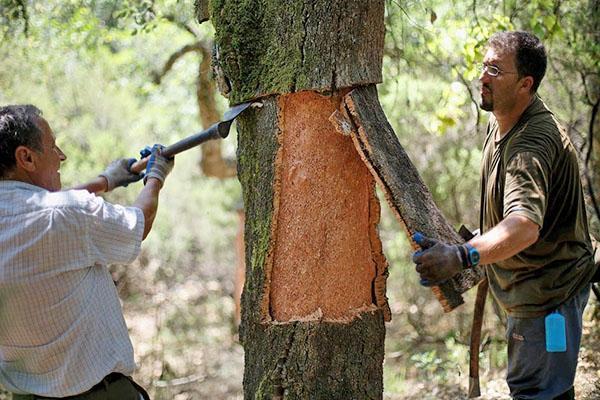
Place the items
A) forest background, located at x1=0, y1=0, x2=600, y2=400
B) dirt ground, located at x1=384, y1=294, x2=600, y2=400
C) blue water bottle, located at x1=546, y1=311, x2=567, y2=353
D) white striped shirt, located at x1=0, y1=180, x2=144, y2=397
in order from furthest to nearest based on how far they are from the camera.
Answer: forest background, located at x1=0, y1=0, x2=600, y2=400
dirt ground, located at x1=384, y1=294, x2=600, y2=400
blue water bottle, located at x1=546, y1=311, x2=567, y2=353
white striped shirt, located at x1=0, y1=180, x2=144, y2=397

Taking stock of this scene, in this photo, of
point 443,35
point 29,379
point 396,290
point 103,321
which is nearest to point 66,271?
point 103,321

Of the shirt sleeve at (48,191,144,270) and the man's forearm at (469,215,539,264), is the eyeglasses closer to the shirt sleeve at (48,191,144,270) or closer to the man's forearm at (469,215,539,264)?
the man's forearm at (469,215,539,264)

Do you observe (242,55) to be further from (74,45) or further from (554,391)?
(74,45)

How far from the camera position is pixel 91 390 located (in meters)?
2.70

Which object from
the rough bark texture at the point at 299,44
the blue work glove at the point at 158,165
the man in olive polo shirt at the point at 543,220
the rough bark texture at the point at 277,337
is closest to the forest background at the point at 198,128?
the man in olive polo shirt at the point at 543,220

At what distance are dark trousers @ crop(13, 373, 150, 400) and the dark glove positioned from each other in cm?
109

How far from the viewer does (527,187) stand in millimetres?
2920

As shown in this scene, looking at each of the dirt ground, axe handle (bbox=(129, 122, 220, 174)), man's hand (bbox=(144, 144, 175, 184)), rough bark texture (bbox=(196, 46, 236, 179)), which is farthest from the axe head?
rough bark texture (bbox=(196, 46, 236, 179))

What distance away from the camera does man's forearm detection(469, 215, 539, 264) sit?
2.76m

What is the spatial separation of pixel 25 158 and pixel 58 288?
1.72ft

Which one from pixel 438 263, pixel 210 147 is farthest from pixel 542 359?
pixel 210 147

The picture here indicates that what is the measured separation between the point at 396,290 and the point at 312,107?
7.45 m

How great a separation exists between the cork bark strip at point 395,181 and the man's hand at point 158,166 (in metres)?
0.84

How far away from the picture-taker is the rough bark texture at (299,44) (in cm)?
299
